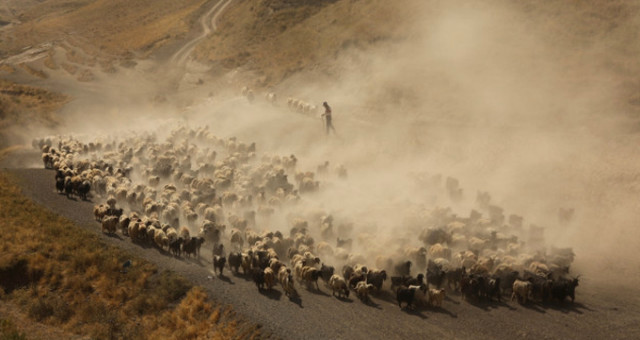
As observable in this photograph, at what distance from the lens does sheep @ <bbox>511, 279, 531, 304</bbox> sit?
65.0 ft

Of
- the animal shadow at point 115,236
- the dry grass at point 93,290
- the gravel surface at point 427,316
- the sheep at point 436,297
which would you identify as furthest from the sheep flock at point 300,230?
the dry grass at point 93,290

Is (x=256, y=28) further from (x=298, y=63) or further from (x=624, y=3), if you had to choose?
(x=624, y=3)

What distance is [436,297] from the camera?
19781 millimetres

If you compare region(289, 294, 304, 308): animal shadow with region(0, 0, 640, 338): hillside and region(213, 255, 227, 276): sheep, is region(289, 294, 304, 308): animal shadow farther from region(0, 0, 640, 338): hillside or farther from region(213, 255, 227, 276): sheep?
region(213, 255, 227, 276): sheep

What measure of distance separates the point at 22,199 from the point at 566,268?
104ft

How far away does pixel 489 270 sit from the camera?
854 inches

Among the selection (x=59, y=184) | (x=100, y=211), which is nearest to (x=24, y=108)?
(x=59, y=184)

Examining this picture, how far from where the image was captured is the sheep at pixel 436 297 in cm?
1975

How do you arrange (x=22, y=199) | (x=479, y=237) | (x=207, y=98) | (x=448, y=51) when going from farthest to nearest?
Answer: (x=207, y=98), (x=448, y=51), (x=22, y=199), (x=479, y=237)

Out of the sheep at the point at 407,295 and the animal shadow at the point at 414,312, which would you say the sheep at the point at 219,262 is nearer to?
the sheep at the point at 407,295

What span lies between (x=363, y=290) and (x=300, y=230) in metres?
6.01

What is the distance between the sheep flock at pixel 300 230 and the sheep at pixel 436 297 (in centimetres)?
4

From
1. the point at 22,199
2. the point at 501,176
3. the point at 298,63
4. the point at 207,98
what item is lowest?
the point at 22,199

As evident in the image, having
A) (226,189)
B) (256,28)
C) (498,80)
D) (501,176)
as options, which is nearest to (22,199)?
(226,189)
